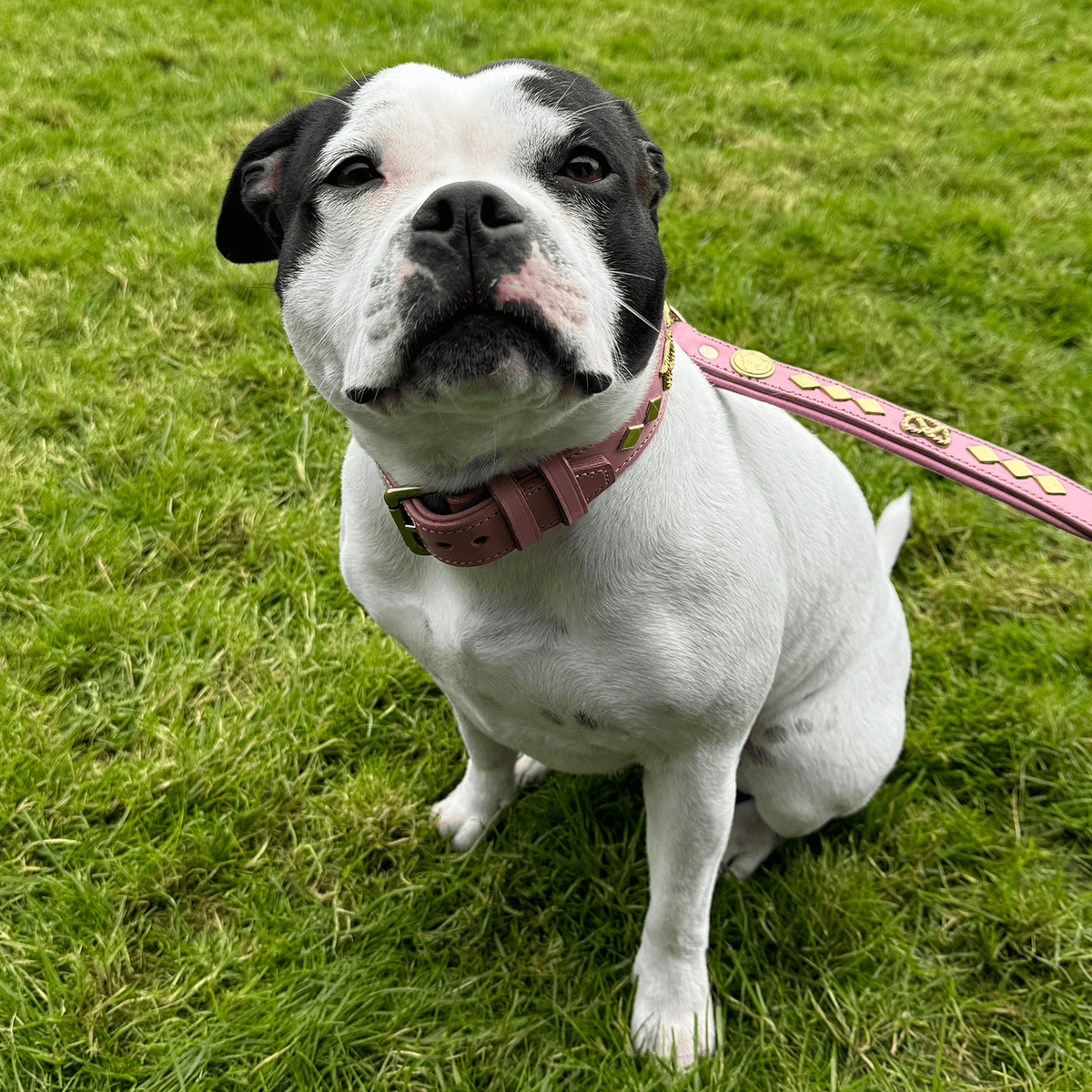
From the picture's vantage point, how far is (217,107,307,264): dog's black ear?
1612 mm

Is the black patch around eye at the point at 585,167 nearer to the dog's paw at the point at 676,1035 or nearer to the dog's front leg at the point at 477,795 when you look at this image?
the dog's front leg at the point at 477,795

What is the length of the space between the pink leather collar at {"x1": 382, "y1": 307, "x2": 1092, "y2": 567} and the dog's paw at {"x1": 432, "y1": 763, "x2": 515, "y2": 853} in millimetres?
961

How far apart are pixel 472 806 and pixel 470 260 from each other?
1652mm

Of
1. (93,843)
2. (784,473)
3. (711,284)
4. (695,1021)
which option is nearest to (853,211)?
(711,284)

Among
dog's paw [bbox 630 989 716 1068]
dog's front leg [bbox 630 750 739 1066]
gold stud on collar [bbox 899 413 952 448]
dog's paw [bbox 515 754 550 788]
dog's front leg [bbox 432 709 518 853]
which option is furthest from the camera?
dog's paw [bbox 515 754 550 788]

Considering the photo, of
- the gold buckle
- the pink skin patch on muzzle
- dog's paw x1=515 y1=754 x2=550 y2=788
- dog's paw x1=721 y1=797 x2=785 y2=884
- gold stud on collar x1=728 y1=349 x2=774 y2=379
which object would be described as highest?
the pink skin patch on muzzle

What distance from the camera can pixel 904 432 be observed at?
1.88 metres

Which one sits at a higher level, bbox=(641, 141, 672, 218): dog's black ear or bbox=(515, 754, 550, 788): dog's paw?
bbox=(641, 141, 672, 218): dog's black ear

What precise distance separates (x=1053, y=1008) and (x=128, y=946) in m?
2.28

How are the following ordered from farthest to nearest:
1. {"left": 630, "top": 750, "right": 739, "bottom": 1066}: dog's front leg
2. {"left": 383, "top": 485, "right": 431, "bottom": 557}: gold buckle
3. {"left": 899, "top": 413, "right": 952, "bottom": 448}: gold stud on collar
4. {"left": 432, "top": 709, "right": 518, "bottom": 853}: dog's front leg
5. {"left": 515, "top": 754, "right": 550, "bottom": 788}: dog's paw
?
{"left": 515, "top": 754, "right": 550, "bottom": 788}: dog's paw
{"left": 432, "top": 709, "right": 518, "bottom": 853}: dog's front leg
{"left": 899, "top": 413, "right": 952, "bottom": 448}: gold stud on collar
{"left": 630, "top": 750, "right": 739, "bottom": 1066}: dog's front leg
{"left": 383, "top": 485, "right": 431, "bottom": 557}: gold buckle

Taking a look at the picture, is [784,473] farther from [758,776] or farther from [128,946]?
[128,946]

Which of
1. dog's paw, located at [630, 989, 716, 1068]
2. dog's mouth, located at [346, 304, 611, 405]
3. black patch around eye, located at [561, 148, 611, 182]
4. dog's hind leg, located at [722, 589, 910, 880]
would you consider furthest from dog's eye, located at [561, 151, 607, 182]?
dog's paw, located at [630, 989, 716, 1068]

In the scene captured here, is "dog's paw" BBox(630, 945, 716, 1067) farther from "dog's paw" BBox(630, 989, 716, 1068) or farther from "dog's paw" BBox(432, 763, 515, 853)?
"dog's paw" BBox(432, 763, 515, 853)

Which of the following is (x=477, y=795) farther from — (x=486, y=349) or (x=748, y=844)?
(x=486, y=349)
